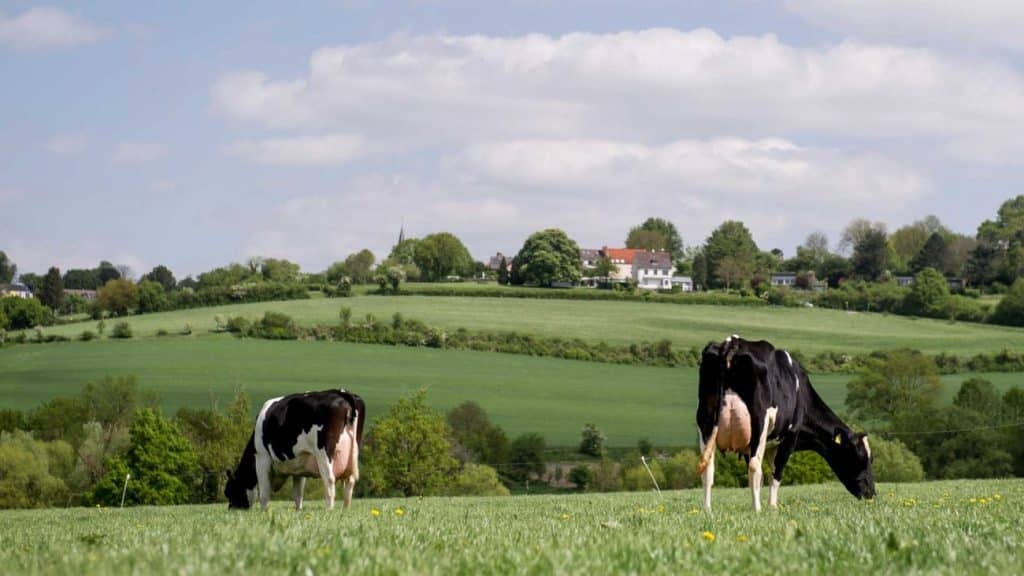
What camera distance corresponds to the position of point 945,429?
7319cm

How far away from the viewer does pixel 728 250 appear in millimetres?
176750

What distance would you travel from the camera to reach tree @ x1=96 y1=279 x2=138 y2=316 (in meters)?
128

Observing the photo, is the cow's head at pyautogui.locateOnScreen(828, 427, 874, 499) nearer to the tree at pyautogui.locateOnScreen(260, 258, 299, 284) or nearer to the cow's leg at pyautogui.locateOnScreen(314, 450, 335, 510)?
the cow's leg at pyautogui.locateOnScreen(314, 450, 335, 510)

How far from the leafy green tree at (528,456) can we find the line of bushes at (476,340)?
31.3 m

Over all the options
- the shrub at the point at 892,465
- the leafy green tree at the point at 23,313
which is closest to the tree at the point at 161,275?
the leafy green tree at the point at 23,313

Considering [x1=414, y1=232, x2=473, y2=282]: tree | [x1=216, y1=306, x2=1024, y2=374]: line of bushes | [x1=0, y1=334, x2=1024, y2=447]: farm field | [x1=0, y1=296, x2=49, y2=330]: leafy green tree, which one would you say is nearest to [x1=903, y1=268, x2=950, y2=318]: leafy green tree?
[x1=216, y1=306, x2=1024, y2=374]: line of bushes

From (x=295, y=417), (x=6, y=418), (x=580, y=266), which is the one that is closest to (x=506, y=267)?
(x=580, y=266)

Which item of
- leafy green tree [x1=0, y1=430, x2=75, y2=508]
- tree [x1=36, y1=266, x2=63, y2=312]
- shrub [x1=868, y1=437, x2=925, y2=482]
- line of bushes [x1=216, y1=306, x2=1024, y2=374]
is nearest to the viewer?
shrub [x1=868, y1=437, x2=925, y2=482]

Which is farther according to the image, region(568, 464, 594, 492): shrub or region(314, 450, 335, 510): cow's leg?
region(568, 464, 594, 492): shrub

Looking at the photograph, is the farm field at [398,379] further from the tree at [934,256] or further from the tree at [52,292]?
the tree at [934,256]

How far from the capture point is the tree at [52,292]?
13600 centimetres

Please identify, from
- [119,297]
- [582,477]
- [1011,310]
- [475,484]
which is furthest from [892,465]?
[119,297]

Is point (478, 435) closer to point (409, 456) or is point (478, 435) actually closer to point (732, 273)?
point (409, 456)

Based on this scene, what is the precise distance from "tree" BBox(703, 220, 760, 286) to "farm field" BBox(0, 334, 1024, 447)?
201 ft
